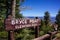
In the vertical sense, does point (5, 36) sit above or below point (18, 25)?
below

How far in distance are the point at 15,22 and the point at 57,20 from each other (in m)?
30.8

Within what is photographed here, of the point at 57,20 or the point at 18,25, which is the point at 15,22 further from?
the point at 57,20

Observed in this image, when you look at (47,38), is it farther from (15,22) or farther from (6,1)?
(6,1)

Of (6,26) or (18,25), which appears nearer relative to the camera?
(6,26)

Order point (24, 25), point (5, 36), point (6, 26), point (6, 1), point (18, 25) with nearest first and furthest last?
point (6, 26) < point (18, 25) < point (24, 25) < point (5, 36) < point (6, 1)

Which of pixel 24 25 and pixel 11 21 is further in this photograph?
pixel 24 25

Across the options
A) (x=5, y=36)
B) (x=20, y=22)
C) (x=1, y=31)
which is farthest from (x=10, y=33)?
(x=1, y=31)

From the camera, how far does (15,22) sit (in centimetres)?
492

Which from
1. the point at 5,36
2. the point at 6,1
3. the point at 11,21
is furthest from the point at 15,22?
the point at 6,1

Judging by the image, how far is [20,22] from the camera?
5.23m

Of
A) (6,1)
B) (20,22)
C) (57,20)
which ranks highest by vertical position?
(6,1)

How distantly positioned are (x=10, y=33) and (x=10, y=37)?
0.12 metres

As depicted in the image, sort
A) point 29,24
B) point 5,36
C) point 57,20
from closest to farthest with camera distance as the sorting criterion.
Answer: point 29,24, point 5,36, point 57,20

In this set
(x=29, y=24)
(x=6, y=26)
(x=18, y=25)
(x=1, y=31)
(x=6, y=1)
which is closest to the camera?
(x=6, y=26)
